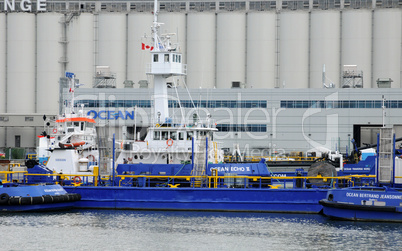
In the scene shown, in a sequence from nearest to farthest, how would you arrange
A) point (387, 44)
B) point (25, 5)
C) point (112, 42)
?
point (387, 44) → point (112, 42) → point (25, 5)

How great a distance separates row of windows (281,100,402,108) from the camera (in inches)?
2303

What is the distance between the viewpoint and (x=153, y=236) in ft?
76.2

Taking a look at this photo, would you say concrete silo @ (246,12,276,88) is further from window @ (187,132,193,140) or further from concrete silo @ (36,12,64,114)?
window @ (187,132,193,140)

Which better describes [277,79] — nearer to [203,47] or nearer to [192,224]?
[203,47]

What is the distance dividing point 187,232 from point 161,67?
10.7 metres

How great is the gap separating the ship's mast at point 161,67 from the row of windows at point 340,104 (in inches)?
1115

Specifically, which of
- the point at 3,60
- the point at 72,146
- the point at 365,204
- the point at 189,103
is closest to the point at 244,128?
the point at 189,103

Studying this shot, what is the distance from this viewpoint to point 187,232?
78.2 feet

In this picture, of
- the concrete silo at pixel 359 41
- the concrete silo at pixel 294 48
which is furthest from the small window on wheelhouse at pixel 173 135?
the concrete silo at pixel 359 41

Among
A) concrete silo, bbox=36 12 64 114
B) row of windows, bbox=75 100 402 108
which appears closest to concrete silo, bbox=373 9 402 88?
row of windows, bbox=75 100 402 108

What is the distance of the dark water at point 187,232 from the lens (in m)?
21.8

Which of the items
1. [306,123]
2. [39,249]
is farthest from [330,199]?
[306,123]

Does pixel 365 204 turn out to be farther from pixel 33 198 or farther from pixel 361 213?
pixel 33 198

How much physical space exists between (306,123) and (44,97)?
1085 inches
